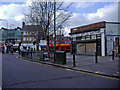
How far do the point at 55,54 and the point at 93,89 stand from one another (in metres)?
9.04

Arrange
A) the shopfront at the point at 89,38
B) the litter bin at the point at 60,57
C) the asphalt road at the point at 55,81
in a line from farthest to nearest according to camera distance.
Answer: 1. the shopfront at the point at 89,38
2. the litter bin at the point at 60,57
3. the asphalt road at the point at 55,81

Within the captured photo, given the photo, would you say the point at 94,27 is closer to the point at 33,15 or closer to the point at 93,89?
the point at 33,15

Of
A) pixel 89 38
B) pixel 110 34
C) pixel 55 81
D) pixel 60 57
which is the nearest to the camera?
pixel 55 81

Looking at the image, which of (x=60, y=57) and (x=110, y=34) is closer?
Result: (x=60, y=57)

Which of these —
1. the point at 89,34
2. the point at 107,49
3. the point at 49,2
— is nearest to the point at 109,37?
the point at 107,49

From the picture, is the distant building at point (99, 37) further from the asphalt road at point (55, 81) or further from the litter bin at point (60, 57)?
the asphalt road at point (55, 81)

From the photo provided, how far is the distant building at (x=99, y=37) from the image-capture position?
22422 mm

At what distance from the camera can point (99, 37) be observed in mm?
23188

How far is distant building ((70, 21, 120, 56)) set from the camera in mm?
22422

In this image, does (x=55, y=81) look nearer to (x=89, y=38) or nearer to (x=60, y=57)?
(x=60, y=57)

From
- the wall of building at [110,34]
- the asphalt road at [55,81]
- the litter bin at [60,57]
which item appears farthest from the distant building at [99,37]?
the asphalt road at [55,81]

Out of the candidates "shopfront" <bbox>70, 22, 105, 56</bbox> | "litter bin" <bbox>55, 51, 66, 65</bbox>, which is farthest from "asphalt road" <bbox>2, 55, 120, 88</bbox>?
"shopfront" <bbox>70, 22, 105, 56</bbox>

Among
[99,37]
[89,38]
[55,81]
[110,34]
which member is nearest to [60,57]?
[55,81]

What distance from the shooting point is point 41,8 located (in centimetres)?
1984
